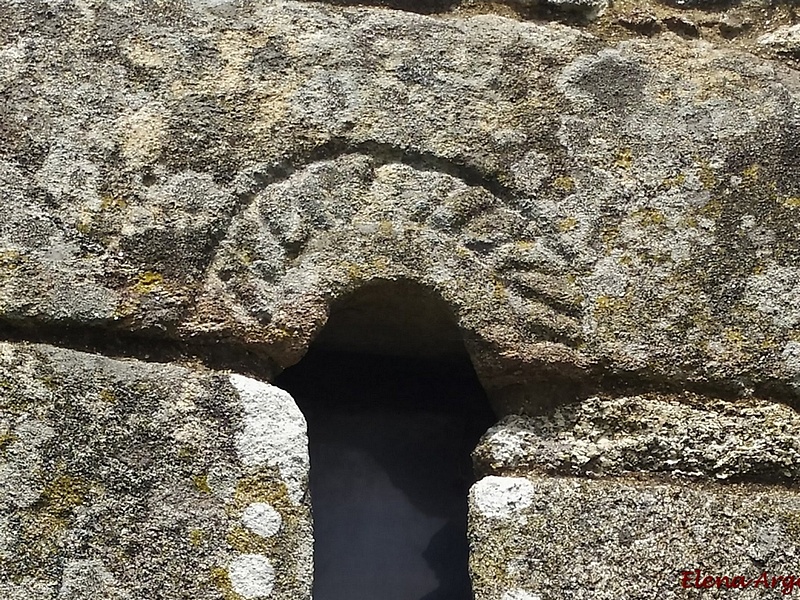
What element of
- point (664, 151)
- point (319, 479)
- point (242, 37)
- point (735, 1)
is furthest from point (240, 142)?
point (735, 1)

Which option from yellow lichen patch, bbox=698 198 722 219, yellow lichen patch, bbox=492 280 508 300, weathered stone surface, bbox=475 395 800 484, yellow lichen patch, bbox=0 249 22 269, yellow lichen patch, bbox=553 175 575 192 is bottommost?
weathered stone surface, bbox=475 395 800 484

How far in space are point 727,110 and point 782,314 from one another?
1.02ft

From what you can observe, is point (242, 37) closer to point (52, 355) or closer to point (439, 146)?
point (439, 146)

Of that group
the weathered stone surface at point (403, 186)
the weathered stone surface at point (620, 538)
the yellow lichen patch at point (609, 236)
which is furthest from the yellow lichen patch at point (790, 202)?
the weathered stone surface at point (620, 538)

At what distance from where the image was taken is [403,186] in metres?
1.54

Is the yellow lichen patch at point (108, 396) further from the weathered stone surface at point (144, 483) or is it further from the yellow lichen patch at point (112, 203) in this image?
the yellow lichen patch at point (112, 203)

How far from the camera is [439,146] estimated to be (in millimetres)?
1568

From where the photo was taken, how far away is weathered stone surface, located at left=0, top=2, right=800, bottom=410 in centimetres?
146

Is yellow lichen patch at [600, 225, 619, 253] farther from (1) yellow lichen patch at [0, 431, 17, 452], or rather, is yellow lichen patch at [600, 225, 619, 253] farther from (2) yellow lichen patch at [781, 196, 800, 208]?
(1) yellow lichen patch at [0, 431, 17, 452]

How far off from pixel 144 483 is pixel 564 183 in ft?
2.19
